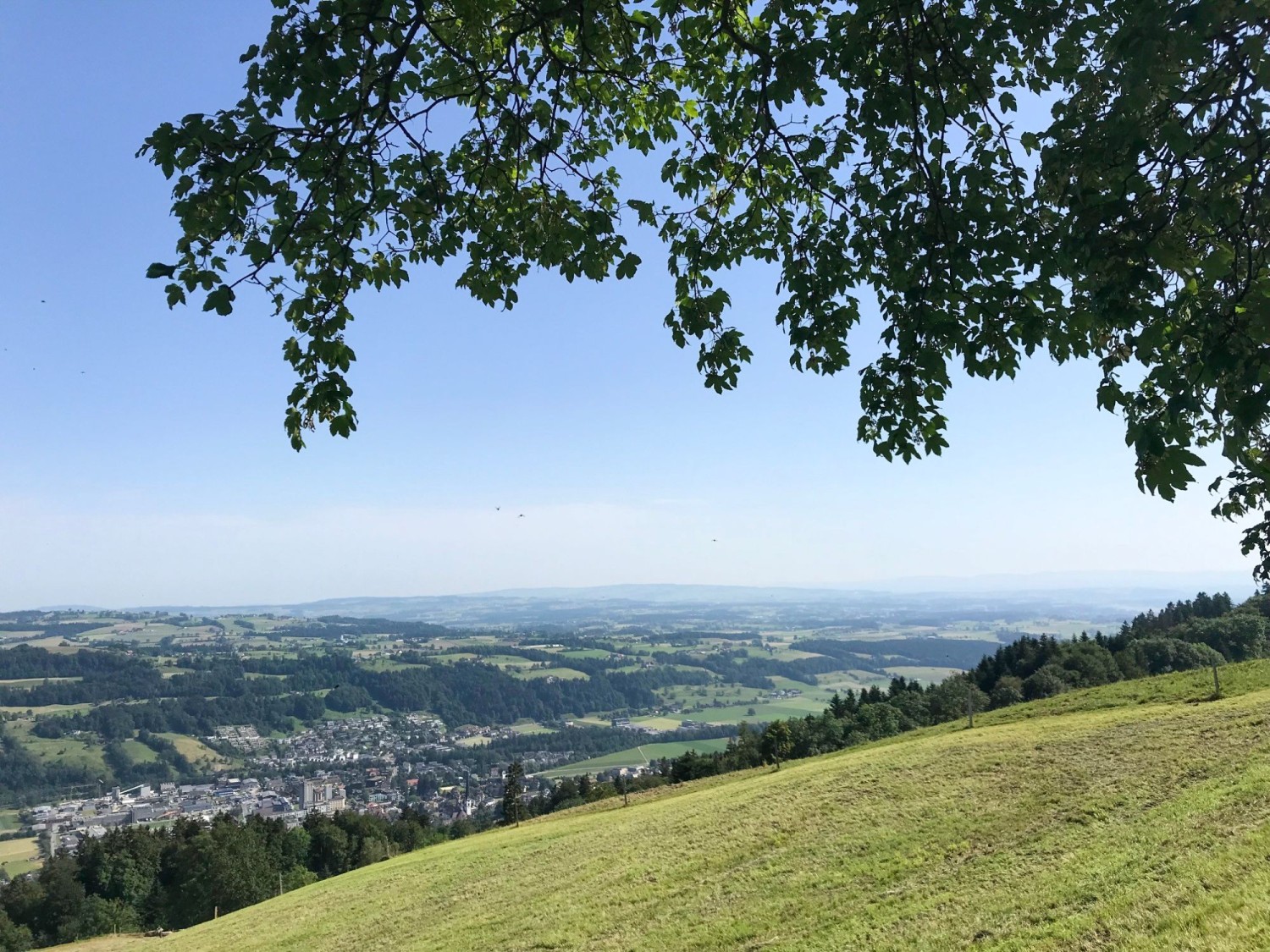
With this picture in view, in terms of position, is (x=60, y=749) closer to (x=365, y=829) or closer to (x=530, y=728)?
(x=530, y=728)

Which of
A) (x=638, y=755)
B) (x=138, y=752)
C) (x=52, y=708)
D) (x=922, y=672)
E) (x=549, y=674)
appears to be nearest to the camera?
(x=638, y=755)

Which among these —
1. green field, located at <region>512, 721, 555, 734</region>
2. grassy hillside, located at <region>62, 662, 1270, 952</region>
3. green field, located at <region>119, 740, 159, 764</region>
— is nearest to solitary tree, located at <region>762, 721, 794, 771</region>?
grassy hillside, located at <region>62, 662, 1270, 952</region>

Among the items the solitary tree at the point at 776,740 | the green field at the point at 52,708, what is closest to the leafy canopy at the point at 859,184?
the solitary tree at the point at 776,740

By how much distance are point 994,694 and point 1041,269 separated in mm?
60173

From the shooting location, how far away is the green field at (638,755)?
103 meters

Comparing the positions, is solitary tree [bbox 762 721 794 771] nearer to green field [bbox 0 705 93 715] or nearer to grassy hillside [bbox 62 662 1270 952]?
grassy hillside [bbox 62 662 1270 952]

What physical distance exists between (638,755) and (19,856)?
239 feet

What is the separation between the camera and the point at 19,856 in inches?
2921

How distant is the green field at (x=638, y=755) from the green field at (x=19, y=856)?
57.9 metres

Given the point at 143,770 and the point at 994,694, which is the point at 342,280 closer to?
the point at 994,694

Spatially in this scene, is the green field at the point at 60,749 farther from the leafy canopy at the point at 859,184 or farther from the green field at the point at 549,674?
the leafy canopy at the point at 859,184

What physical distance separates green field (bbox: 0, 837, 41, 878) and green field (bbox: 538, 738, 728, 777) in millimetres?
57915

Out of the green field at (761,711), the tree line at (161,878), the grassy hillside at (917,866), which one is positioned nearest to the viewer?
the grassy hillside at (917,866)

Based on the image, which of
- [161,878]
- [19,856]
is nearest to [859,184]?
[161,878]
